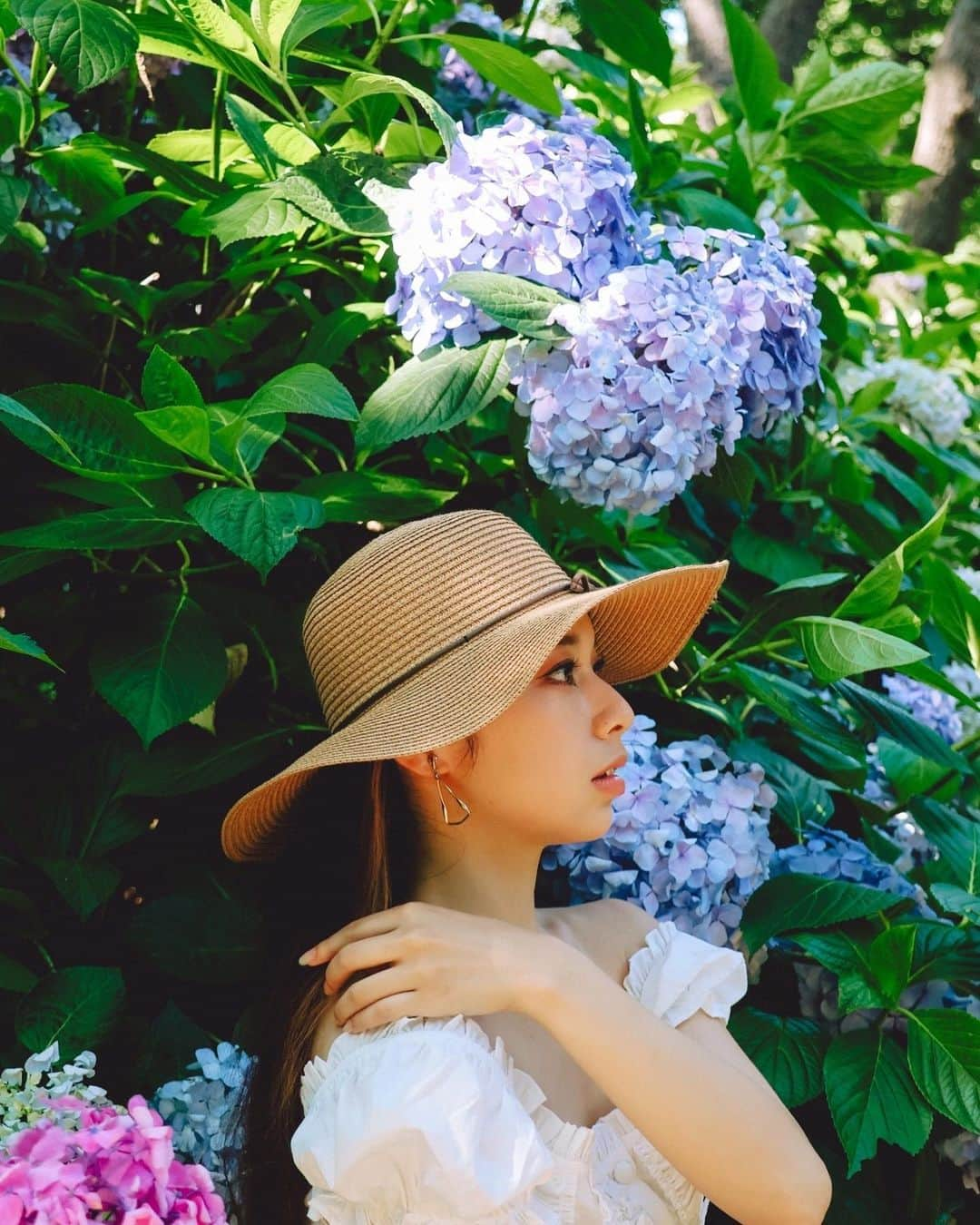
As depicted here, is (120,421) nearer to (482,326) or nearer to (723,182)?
(482,326)

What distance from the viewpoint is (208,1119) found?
169cm

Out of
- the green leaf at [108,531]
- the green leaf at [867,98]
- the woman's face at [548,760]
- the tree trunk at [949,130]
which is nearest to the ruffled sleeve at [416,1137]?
the woman's face at [548,760]

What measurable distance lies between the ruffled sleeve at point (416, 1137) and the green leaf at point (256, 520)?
1.61 feet

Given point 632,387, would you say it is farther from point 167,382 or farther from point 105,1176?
point 105,1176

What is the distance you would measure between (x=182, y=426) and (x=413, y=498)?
0.36 m

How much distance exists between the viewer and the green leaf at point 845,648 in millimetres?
1756

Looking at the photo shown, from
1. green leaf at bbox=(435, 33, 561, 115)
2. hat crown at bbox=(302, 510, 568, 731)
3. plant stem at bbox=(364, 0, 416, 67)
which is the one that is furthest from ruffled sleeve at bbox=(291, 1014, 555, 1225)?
plant stem at bbox=(364, 0, 416, 67)

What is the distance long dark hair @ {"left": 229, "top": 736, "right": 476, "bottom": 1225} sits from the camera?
5.26ft

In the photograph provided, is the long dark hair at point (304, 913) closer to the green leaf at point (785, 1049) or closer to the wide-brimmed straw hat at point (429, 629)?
the wide-brimmed straw hat at point (429, 629)

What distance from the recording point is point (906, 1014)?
185 cm

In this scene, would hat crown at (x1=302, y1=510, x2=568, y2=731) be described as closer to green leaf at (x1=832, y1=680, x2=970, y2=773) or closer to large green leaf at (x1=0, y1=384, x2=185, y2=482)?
large green leaf at (x1=0, y1=384, x2=185, y2=482)

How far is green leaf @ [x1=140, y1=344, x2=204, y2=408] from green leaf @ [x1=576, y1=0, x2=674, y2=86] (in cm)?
86

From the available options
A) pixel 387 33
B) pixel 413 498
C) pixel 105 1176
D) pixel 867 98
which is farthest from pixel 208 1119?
Result: pixel 867 98

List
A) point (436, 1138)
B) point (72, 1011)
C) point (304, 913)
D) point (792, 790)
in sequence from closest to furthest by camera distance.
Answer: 1. point (436, 1138)
2. point (72, 1011)
3. point (304, 913)
4. point (792, 790)
